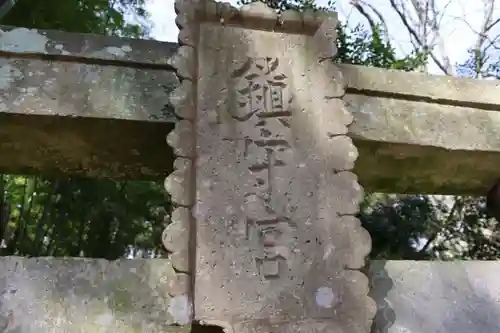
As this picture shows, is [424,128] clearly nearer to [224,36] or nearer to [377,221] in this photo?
[224,36]

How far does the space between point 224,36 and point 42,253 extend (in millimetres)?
2859

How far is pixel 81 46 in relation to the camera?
2.11 meters

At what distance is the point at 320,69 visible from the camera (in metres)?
2.03

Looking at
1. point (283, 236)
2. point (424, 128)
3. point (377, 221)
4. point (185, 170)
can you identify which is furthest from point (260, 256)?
point (377, 221)

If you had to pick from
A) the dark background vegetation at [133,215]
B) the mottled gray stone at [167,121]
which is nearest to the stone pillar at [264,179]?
the mottled gray stone at [167,121]

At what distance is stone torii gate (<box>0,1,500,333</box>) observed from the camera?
170 cm

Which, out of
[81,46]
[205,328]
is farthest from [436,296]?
[81,46]

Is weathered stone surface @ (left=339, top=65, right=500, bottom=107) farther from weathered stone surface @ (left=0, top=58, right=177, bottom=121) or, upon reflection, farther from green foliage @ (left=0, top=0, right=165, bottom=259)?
green foliage @ (left=0, top=0, right=165, bottom=259)

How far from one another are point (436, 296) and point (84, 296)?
1070mm

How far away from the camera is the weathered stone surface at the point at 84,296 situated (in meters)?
1.73

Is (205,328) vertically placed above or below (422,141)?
below

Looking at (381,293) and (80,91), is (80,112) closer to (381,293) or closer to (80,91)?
(80,91)

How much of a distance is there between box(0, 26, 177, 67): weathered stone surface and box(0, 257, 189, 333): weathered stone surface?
0.68 meters

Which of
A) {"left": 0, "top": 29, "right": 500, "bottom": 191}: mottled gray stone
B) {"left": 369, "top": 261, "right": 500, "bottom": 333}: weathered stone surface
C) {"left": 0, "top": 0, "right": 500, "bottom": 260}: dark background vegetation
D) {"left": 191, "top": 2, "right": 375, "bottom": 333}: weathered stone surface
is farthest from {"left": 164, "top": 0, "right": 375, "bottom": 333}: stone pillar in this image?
{"left": 0, "top": 0, "right": 500, "bottom": 260}: dark background vegetation
